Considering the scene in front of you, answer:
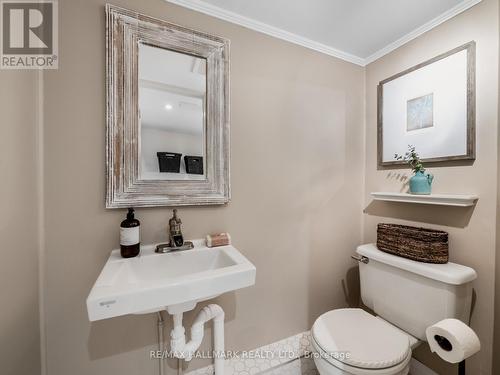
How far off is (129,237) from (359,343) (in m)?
1.14

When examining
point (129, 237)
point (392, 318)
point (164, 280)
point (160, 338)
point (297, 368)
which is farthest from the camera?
point (297, 368)

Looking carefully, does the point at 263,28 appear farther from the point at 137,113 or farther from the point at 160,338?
the point at 160,338

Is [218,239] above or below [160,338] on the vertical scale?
above

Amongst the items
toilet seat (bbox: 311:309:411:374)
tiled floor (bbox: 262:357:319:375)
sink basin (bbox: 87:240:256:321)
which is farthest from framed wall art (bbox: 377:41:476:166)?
tiled floor (bbox: 262:357:319:375)

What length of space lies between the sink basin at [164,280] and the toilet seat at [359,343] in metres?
0.51

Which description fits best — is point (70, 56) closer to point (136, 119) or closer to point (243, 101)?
point (136, 119)

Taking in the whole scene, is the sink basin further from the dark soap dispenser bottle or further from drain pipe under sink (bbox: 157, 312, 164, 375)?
drain pipe under sink (bbox: 157, 312, 164, 375)

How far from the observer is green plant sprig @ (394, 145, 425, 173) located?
1.23 meters

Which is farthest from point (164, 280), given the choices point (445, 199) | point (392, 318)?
point (445, 199)

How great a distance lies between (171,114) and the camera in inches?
42.8

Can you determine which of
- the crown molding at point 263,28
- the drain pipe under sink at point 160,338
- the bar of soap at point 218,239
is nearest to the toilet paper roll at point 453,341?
the bar of soap at point 218,239

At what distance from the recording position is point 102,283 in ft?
2.30

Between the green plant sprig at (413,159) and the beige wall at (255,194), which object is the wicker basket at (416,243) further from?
the green plant sprig at (413,159)

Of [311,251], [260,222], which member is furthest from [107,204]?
[311,251]
